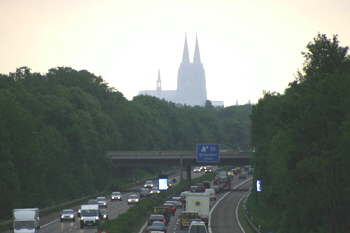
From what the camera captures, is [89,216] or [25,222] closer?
[25,222]

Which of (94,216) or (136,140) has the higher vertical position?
Result: (136,140)

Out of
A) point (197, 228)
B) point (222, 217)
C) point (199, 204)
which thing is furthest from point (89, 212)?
point (222, 217)

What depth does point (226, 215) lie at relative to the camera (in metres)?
80.6

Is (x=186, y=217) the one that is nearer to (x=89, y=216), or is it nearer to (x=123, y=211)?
(x=89, y=216)

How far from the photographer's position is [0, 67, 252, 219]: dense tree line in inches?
2953

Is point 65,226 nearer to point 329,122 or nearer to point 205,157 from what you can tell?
point 329,122

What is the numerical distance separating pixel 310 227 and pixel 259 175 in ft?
110

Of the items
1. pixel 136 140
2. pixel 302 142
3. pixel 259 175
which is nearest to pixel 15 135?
pixel 259 175

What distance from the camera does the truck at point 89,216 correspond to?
6144 cm

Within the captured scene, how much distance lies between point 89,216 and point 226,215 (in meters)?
23.3

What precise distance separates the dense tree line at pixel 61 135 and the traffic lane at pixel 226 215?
68.4 feet

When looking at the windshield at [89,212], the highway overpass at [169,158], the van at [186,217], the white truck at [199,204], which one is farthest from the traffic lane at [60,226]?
the highway overpass at [169,158]

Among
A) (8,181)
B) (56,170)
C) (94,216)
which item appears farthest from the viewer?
Answer: (56,170)

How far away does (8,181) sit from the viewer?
69.4 m
